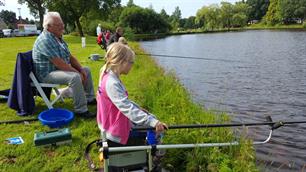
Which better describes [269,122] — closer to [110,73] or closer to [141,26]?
[110,73]

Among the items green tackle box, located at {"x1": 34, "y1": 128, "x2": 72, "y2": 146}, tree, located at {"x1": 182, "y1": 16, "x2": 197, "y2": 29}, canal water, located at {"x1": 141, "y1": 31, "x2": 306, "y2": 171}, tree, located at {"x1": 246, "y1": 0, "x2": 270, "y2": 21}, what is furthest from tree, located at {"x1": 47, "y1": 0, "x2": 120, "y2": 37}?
A: tree, located at {"x1": 182, "y1": 16, "x2": 197, "y2": 29}

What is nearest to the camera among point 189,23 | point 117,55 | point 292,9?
point 117,55

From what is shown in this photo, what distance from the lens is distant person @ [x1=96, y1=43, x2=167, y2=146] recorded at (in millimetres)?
3459

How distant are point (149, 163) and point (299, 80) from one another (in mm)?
11874

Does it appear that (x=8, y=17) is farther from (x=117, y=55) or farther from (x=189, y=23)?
(x=117, y=55)

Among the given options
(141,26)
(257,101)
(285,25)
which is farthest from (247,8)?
(257,101)

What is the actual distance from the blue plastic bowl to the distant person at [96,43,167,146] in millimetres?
2231

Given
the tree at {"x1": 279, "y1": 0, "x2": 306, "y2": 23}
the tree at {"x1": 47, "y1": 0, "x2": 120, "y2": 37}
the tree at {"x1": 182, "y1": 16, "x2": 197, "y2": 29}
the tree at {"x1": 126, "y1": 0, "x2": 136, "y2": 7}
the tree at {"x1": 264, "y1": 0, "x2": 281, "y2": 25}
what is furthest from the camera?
the tree at {"x1": 182, "y1": 16, "x2": 197, "y2": 29}

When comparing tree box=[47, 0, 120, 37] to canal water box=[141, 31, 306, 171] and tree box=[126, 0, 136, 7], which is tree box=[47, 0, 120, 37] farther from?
tree box=[126, 0, 136, 7]

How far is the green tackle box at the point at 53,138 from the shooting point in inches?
195

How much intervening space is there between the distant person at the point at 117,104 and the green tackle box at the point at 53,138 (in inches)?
63.1

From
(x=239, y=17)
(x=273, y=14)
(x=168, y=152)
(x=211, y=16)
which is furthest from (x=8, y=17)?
(x=168, y=152)

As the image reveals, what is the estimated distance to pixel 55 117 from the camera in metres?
5.94

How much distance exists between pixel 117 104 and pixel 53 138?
195 cm
